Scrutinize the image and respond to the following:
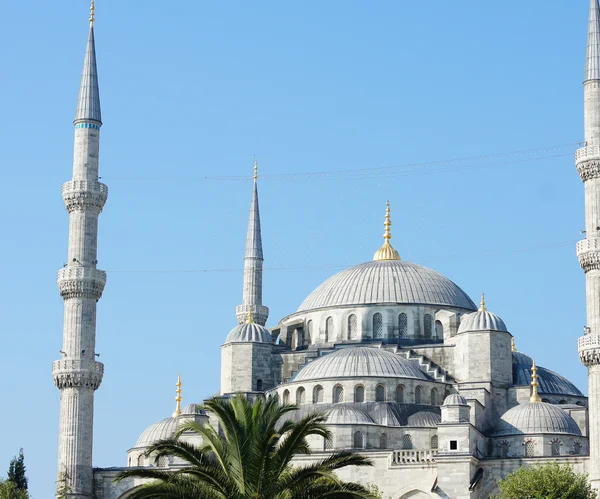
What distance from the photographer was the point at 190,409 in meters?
46.5

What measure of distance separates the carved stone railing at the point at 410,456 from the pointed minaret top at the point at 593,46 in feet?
40.0

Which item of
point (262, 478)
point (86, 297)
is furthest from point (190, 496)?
point (86, 297)

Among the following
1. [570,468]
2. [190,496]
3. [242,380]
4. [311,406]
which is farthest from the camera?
[242,380]

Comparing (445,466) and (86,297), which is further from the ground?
(86,297)

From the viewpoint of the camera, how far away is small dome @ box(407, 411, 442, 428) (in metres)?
44.8

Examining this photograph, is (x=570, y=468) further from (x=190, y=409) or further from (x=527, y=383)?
(x=190, y=409)

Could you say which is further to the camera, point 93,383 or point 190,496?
point 93,383

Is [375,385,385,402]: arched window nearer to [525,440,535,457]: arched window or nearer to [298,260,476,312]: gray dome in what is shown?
[525,440,535,457]: arched window

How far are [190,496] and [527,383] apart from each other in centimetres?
2767

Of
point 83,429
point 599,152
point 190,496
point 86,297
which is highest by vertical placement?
point 599,152

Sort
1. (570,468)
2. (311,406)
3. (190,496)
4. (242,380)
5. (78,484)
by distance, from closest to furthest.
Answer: (190,496) → (570,468) → (78,484) → (311,406) → (242,380)

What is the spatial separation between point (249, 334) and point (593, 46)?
16191mm

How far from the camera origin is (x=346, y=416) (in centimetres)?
4416

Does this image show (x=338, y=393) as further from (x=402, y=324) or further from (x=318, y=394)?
(x=402, y=324)
